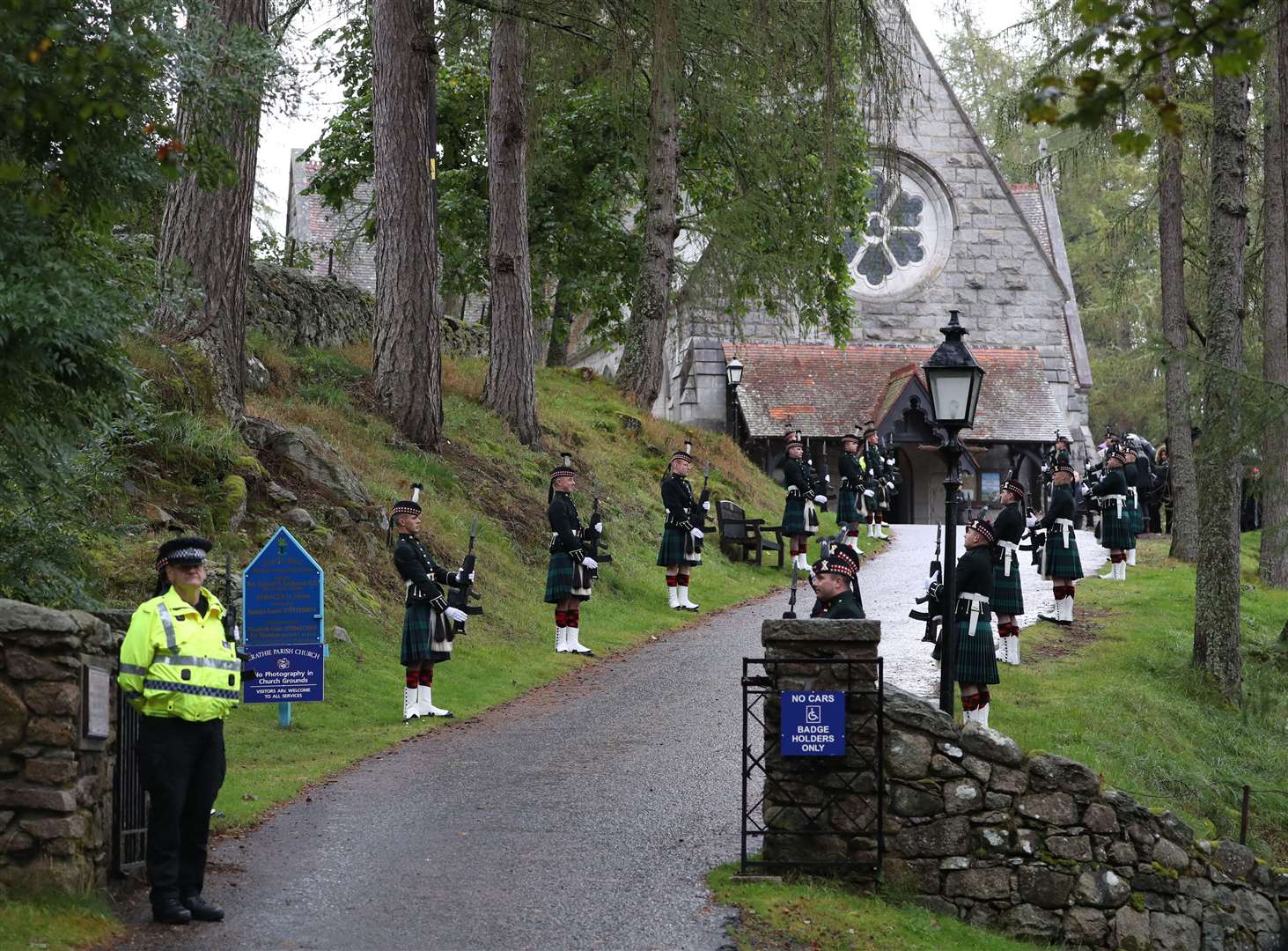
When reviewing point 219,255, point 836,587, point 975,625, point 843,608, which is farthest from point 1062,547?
point 219,255

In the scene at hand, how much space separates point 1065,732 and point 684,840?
4748 millimetres

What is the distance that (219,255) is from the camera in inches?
651

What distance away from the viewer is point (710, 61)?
59.4 feet

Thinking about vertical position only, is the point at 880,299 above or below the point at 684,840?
above

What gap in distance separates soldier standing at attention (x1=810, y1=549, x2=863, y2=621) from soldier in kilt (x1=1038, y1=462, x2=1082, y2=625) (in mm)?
7499

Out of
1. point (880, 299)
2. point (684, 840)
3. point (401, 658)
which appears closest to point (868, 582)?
point (401, 658)

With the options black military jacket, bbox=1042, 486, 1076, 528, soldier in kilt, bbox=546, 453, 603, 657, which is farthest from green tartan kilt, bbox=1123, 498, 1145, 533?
soldier in kilt, bbox=546, 453, 603, 657

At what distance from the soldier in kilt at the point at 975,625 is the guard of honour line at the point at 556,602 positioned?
12mm

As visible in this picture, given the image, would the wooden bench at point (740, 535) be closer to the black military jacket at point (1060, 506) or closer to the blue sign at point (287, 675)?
the black military jacket at point (1060, 506)

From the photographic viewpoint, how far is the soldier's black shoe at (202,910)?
7555 mm

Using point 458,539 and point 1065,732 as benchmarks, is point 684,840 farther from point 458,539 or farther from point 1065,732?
point 458,539

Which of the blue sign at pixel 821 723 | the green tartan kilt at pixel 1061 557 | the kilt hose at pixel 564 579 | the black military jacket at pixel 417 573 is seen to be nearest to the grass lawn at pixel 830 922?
the blue sign at pixel 821 723

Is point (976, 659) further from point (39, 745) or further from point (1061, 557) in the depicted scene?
point (39, 745)

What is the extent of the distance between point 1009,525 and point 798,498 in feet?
24.2
